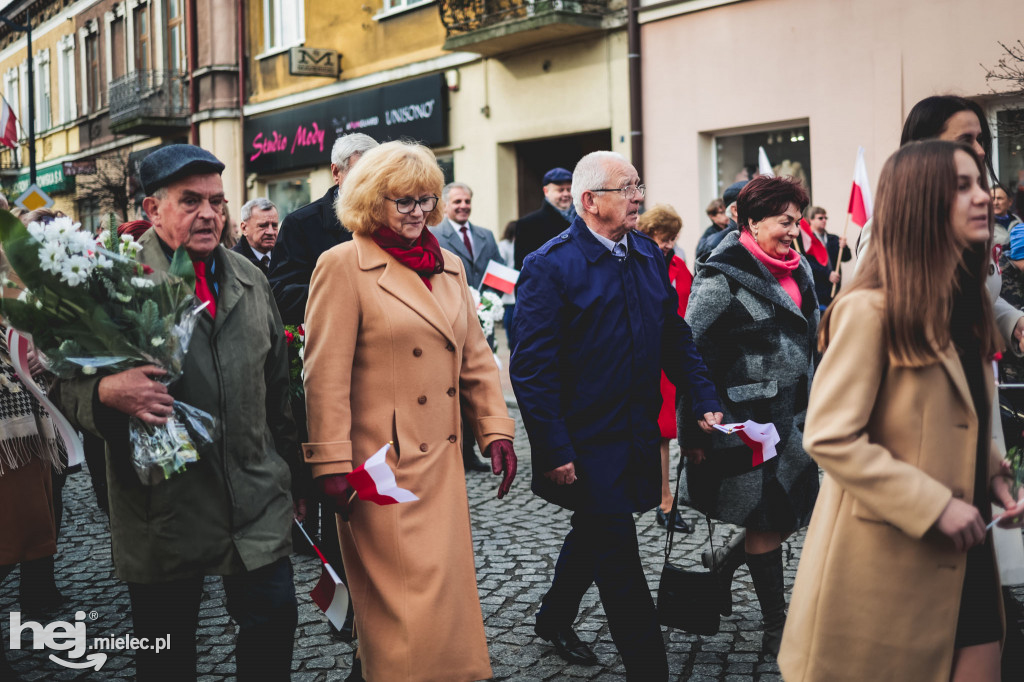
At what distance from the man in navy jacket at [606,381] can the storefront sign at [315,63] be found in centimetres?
1727

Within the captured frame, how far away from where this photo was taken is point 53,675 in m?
4.55

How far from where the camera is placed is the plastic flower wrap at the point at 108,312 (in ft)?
10.0

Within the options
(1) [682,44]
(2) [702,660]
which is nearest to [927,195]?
(2) [702,660]

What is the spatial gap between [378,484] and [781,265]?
2.12 m

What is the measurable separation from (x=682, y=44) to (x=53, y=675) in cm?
1211

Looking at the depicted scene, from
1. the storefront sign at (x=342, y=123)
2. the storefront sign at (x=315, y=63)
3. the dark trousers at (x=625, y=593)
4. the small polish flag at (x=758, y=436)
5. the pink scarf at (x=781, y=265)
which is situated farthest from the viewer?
the storefront sign at (x=315, y=63)

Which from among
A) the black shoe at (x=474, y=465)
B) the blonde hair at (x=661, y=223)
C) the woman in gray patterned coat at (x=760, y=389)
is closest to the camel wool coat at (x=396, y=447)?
the woman in gray patterned coat at (x=760, y=389)

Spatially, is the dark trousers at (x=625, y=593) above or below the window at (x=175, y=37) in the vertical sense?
below

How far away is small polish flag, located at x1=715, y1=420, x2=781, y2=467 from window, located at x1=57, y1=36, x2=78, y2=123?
35.3 m

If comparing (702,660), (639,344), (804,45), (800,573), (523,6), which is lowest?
(702,660)

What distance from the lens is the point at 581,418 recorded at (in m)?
4.21

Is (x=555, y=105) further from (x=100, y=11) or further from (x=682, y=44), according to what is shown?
(x=100, y=11)

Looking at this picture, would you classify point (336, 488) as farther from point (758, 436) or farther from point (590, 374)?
point (758, 436)

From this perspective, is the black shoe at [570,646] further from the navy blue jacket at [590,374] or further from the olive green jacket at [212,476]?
the olive green jacket at [212,476]
